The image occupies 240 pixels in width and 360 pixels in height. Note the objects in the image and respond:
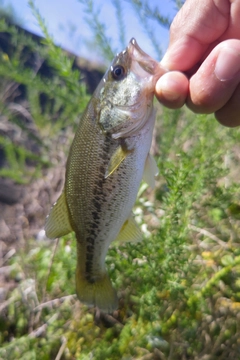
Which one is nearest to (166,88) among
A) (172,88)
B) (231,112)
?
(172,88)

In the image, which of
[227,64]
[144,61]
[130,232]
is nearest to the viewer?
[227,64]

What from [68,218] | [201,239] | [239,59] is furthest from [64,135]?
[239,59]

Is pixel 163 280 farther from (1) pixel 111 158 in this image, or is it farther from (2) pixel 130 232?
(1) pixel 111 158

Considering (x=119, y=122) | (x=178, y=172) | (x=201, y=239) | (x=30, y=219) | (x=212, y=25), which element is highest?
(x=212, y=25)

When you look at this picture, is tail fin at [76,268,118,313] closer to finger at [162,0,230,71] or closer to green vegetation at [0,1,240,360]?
green vegetation at [0,1,240,360]

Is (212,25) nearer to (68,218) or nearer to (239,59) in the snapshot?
(239,59)

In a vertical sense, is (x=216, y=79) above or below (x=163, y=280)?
above

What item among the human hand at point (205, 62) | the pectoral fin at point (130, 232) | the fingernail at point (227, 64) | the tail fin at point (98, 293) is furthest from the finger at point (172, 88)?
the tail fin at point (98, 293)
